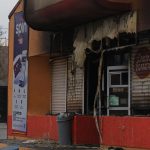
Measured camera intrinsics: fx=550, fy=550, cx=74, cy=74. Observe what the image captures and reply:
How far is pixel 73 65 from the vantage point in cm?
2011

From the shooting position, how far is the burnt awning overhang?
1584 centimetres

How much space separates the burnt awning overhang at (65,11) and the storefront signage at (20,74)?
3.06 m

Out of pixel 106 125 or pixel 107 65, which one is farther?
pixel 107 65

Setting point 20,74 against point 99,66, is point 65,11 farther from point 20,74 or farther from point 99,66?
point 20,74

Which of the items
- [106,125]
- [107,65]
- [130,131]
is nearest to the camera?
[130,131]

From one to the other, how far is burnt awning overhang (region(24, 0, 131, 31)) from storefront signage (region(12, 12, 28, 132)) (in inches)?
121

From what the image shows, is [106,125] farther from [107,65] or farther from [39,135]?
[39,135]

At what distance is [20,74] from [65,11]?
6168 mm

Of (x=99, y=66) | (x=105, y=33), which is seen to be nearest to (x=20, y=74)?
(x=99, y=66)

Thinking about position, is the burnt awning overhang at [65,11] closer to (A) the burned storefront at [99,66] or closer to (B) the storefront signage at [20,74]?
(A) the burned storefront at [99,66]

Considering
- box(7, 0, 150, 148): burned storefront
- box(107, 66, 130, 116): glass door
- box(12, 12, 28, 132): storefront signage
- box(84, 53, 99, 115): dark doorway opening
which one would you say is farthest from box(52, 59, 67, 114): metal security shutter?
box(107, 66, 130, 116): glass door

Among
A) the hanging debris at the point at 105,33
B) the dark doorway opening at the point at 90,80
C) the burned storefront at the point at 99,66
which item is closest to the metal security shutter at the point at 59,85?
the burned storefront at the point at 99,66

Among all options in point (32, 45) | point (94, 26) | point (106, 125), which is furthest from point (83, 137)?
point (32, 45)

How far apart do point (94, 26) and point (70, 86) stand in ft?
12.4
